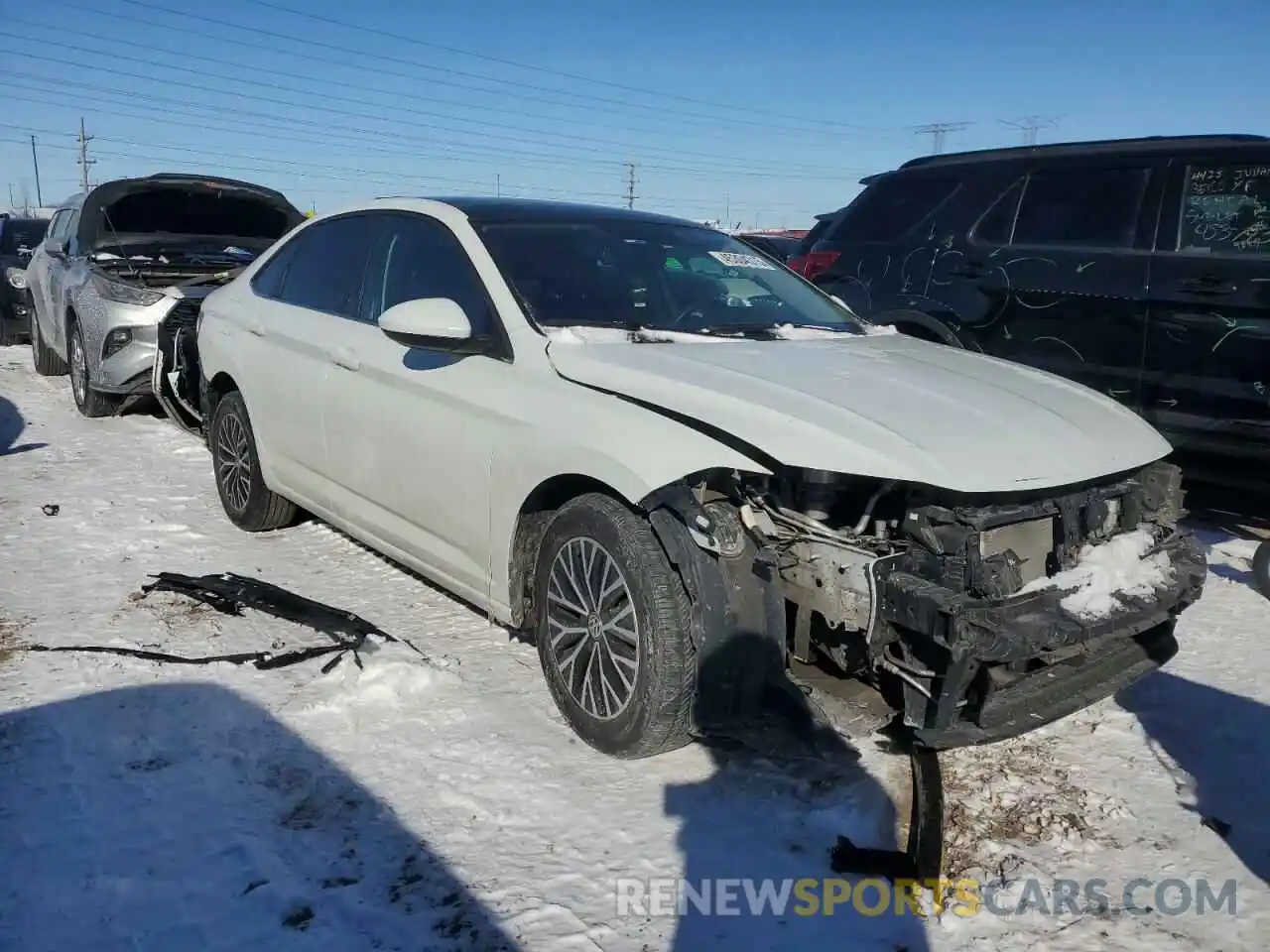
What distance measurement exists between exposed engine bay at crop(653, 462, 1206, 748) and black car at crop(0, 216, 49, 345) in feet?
38.3

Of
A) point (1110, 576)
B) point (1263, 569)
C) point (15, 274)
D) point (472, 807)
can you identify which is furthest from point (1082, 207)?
point (15, 274)

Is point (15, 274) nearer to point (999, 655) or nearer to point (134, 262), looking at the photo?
point (134, 262)

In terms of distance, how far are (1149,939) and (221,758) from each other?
2.63 metres

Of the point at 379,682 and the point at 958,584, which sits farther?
the point at 379,682

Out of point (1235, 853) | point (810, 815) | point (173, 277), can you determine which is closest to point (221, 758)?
point (810, 815)

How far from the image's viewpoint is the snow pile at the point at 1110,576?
2.81 metres

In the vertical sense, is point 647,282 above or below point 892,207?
below

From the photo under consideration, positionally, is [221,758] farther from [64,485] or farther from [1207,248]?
[1207,248]

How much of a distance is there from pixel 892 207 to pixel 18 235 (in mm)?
11966

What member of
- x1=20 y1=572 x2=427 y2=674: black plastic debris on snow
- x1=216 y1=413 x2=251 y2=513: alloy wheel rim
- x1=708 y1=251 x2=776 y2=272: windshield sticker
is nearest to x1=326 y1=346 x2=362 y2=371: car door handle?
x1=20 y1=572 x2=427 y2=674: black plastic debris on snow

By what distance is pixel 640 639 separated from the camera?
9.78 feet

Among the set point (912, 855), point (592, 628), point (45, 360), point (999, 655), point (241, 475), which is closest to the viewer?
point (999, 655)

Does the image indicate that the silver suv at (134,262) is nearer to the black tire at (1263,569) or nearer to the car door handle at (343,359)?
the car door handle at (343,359)

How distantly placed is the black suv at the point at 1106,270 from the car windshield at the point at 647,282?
1.92m
